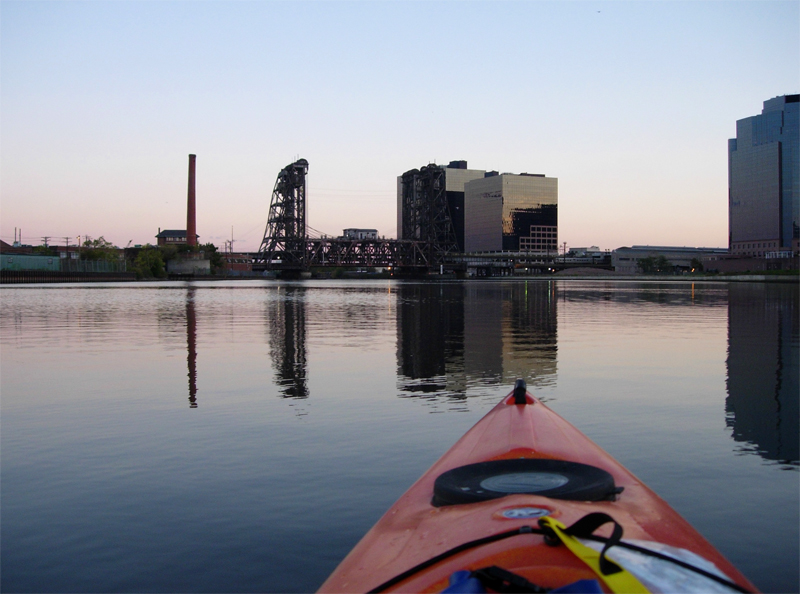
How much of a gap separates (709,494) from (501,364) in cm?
798

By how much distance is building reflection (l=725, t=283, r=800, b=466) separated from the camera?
26.1 feet

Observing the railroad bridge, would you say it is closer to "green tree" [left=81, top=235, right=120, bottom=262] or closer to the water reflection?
"green tree" [left=81, top=235, right=120, bottom=262]

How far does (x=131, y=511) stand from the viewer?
577 centimetres

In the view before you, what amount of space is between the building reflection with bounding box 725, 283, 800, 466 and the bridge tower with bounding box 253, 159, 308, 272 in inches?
4751

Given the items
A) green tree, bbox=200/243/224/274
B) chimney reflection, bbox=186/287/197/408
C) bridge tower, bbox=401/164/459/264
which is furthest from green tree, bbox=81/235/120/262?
chimney reflection, bbox=186/287/197/408

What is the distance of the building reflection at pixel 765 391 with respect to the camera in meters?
7.96

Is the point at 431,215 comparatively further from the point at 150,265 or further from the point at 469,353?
the point at 469,353

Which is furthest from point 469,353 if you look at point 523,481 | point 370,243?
point 370,243

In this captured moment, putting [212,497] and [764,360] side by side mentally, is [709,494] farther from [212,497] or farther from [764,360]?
[764,360]

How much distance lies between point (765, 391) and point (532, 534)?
953cm

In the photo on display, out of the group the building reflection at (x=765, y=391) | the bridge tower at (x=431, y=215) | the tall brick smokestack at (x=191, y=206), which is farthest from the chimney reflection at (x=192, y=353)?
the bridge tower at (x=431, y=215)

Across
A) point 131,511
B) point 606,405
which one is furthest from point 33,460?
point 606,405

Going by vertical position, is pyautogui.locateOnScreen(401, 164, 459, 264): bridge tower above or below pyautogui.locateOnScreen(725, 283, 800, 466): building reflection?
above

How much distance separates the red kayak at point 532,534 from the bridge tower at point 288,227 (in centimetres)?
13282
